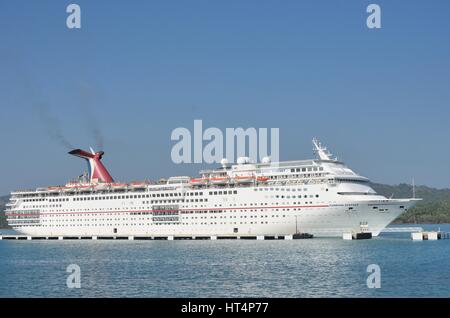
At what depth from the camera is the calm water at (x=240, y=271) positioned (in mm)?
33469

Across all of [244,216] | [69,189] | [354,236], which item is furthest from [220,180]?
[69,189]

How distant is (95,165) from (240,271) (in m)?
57.8

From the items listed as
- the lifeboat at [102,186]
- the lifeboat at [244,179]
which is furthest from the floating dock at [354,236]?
the lifeboat at [102,186]

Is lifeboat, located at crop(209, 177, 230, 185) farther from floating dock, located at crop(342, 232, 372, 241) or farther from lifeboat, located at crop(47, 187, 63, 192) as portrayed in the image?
lifeboat, located at crop(47, 187, 63, 192)

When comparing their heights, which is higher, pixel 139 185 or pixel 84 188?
pixel 139 185

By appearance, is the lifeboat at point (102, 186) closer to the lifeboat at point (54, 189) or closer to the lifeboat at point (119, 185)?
the lifeboat at point (119, 185)

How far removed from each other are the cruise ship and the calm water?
7.07 metres

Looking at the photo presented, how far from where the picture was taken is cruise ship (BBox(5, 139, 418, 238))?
6712cm

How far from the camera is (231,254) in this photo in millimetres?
52781

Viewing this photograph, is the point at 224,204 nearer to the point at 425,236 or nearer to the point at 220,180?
the point at 220,180

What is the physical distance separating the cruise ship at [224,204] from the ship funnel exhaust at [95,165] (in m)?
0.15

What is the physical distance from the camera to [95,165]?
94.5 m
